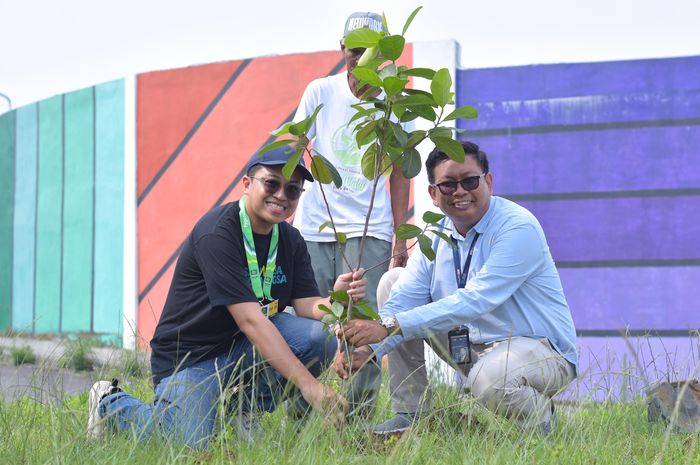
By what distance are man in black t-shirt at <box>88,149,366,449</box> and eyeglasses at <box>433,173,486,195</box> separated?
502 mm

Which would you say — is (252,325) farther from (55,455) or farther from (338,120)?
(338,120)

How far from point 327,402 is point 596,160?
428 cm

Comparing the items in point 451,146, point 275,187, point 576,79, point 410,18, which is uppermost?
point 576,79

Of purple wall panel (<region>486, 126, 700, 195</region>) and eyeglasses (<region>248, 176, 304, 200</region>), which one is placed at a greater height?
purple wall panel (<region>486, 126, 700, 195</region>)

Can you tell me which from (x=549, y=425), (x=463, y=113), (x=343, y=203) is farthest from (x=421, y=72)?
(x=343, y=203)

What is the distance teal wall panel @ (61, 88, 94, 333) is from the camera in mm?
8391

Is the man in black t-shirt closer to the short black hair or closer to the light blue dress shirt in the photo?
the light blue dress shirt

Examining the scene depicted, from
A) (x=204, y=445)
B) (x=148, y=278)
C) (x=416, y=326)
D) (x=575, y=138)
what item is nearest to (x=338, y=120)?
(x=416, y=326)

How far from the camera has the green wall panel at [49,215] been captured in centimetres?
877

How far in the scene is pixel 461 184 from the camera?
10.6 feet

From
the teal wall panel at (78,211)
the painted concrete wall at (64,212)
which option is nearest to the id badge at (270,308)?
the painted concrete wall at (64,212)

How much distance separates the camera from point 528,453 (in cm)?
246

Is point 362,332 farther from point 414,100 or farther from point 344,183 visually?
point 344,183

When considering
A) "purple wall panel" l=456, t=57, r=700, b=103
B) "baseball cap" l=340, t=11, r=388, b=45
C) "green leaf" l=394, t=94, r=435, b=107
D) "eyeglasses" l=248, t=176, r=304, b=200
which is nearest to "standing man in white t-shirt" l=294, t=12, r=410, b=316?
"baseball cap" l=340, t=11, r=388, b=45
